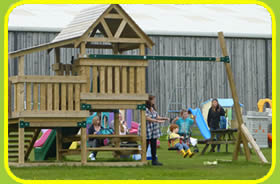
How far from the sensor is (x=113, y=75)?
51.4ft

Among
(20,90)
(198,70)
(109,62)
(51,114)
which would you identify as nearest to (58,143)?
(51,114)

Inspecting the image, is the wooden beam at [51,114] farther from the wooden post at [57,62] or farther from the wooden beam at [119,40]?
the wooden post at [57,62]

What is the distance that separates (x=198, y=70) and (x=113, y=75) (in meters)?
17.1

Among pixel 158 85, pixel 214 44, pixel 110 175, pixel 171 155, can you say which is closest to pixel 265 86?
pixel 214 44

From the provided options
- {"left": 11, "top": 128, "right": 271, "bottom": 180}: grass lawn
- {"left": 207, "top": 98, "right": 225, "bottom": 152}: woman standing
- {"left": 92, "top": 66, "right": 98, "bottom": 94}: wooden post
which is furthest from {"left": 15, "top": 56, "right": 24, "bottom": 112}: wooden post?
{"left": 207, "top": 98, "right": 225, "bottom": 152}: woman standing

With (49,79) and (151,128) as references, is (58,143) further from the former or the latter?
(151,128)

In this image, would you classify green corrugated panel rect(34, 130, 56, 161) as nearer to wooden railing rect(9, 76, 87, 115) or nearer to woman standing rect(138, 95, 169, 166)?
wooden railing rect(9, 76, 87, 115)

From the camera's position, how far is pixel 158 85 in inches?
1251

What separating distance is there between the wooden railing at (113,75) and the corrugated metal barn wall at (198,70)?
14.8 m

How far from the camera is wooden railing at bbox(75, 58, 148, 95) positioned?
1533 centimetres

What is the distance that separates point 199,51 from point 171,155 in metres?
13.2

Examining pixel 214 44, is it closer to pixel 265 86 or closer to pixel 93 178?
pixel 265 86

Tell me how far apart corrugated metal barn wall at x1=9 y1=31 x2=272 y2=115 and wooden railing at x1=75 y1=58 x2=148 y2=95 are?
1477 centimetres

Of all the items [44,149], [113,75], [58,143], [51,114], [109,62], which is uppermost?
[109,62]
